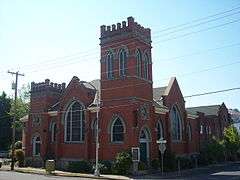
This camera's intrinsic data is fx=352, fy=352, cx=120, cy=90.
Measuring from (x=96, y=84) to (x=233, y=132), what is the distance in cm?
2482

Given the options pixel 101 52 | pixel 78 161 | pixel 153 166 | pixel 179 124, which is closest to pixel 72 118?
pixel 78 161

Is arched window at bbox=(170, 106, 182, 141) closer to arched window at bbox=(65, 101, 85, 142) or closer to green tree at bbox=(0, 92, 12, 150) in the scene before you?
arched window at bbox=(65, 101, 85, 142)

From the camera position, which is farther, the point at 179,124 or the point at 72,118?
the point at 179,124

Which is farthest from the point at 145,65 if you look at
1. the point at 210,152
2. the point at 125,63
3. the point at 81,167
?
the point at 210,152

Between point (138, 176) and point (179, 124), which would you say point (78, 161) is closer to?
point (138, 176)

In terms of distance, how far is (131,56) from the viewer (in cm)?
3659

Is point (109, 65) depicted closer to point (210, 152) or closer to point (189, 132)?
point (189, 132)

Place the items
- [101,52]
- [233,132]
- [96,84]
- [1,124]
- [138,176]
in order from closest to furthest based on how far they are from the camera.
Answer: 1. [138,176]
2. [101,52]
3. [96,84]
4. [233,132]
5. [1,124]

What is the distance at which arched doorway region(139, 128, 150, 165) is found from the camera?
3625 cm

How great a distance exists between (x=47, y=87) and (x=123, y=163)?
17580 mm

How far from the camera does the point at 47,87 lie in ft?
150

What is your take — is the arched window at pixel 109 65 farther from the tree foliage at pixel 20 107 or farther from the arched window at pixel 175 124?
the tree foliage at pixel 20 107

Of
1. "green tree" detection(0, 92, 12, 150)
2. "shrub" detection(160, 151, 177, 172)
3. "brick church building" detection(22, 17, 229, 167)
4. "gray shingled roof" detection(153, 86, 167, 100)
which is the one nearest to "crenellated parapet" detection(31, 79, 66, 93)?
"brick church building" detection(22, 17, 229, 167)

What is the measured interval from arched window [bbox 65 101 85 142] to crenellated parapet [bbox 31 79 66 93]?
600 cm
